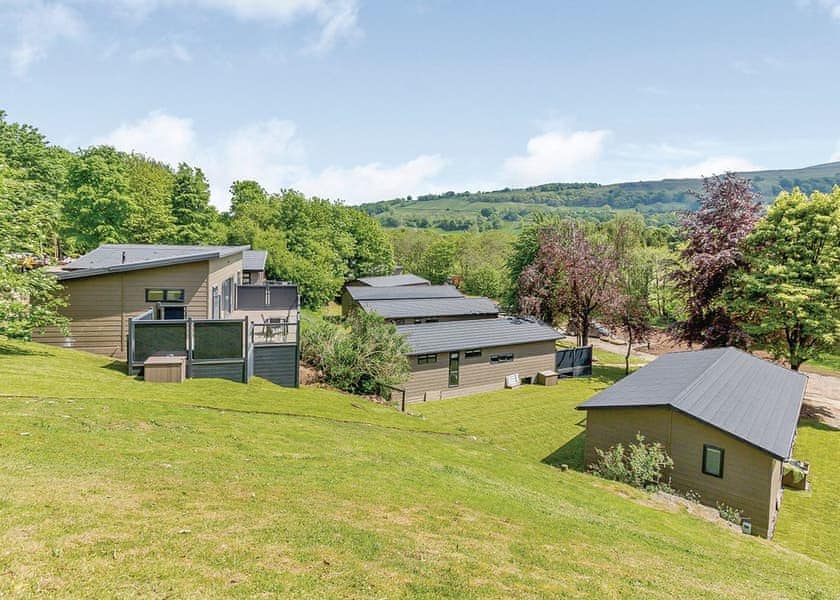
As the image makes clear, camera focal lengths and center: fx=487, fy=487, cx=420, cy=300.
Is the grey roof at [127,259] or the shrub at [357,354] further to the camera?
the shrub at [357,354]

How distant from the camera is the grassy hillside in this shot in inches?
199

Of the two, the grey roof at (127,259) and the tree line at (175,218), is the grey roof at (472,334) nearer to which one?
the grey roof at (127,259)

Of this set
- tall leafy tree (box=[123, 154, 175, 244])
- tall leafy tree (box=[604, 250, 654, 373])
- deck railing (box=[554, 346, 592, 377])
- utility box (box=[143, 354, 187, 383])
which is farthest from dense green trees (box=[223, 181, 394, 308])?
utility box (box=[143, 354, 187, 383])

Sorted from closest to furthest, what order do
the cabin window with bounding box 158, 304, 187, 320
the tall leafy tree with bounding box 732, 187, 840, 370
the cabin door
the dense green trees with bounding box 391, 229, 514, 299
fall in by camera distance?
the cabin window with bounding box 158, 304, 187, 320, the tall leafy tree with bounding box 732, 187, 840, 370, the cabin door, the dense green trees with bounding box 391, 229, 514, 299

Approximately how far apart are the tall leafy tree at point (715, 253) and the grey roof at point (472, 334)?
8.66m

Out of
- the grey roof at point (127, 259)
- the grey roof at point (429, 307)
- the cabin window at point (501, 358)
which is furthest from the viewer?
the grey roof at point (429, 307)

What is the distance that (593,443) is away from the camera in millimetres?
16906

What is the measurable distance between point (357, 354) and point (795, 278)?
2238 centimetres

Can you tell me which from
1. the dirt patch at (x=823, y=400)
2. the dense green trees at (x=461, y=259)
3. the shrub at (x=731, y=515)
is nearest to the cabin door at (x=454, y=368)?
the shrub at (x=731, y=515)

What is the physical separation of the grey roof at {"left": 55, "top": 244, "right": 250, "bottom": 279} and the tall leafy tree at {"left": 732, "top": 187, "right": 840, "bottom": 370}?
87.5ft

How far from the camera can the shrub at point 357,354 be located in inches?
803

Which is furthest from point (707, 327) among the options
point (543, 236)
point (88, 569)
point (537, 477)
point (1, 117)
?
point (1, 117)

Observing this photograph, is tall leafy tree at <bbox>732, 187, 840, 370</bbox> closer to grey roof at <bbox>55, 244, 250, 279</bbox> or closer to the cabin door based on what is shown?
the cabin door

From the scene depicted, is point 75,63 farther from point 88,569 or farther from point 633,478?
point 633,478
